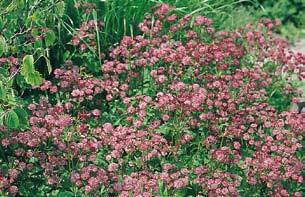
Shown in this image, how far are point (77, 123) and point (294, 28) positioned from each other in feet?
12.2

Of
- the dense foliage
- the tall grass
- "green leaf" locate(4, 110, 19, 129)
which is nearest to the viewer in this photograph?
"green leaf" locate(4, 110, 19, 129)

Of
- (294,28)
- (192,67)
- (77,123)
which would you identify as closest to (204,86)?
(192,67)

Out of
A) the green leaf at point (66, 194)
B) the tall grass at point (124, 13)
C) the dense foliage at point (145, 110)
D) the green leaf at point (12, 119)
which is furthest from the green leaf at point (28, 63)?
the tall grass at point (124, 13)

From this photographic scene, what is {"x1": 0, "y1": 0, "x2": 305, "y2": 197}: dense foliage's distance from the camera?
131 inches

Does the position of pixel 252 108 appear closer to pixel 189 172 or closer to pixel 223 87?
pixel 223 87

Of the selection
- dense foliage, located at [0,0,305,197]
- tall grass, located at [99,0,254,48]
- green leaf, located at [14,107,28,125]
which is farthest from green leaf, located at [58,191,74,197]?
tall grass, located at [99,0,254,48]

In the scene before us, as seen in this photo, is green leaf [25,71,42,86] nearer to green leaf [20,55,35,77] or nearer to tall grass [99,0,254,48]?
green leaf [20,55,35,77]

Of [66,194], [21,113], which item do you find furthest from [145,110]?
[21,113]

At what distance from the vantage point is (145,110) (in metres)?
3.78

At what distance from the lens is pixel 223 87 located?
3.99 m

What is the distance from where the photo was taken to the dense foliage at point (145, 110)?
3.34 metres

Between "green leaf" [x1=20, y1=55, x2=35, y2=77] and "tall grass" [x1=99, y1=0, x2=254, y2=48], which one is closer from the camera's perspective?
"green leaf" [x1=20, y1=55, x2=35, y2=77]

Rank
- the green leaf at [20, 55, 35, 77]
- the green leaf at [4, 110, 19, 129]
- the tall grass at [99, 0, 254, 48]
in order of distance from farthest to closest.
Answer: the tall grass at [99, 0, 254, 48], the green leaf at [4, 110, 19, 129], the green leaf at [20, 55, 35, 77]

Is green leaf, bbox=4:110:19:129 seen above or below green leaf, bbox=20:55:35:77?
below
